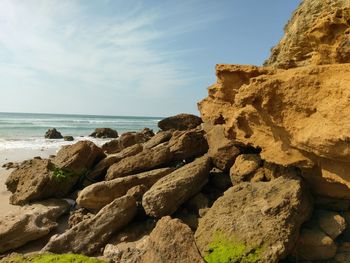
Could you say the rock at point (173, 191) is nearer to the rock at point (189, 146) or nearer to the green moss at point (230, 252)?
the rock at point (189, 146)

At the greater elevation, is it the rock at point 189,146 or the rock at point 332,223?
the rock at point 189,146

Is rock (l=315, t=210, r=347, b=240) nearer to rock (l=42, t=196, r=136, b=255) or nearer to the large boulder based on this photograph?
rock (l=42, t=196, r=136, b=255)

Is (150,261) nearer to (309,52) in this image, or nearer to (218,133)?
(218,133)

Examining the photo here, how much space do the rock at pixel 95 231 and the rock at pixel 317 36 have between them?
4.95m

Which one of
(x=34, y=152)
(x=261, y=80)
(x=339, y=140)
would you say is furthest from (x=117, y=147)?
(x=339, y=140)

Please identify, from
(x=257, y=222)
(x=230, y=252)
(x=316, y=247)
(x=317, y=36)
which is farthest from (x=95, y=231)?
(x=317, y=36)

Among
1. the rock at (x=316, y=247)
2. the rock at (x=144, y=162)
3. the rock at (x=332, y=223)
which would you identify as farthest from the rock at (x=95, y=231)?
the rock at (x=332, y=223)

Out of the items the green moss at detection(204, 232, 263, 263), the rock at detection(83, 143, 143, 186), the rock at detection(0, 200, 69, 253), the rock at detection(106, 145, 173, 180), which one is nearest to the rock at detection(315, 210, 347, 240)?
the green moss at detection(204, 232, 263, 263)

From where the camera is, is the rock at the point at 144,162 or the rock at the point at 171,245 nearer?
the rock at the point at 171,245

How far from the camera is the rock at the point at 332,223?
640cm

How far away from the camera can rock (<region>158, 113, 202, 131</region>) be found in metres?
16.5

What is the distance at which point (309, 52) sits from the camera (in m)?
7.80

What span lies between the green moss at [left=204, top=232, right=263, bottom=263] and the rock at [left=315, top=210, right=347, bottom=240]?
1585mm

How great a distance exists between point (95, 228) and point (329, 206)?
16.0ft
